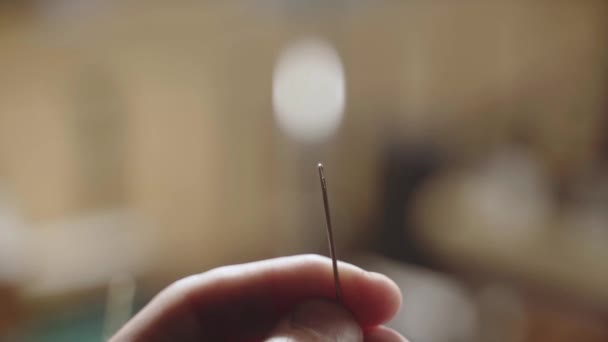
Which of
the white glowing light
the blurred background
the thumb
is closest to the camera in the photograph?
the thumb

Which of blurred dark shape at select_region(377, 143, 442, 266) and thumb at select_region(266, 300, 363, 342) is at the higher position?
thumb at select_region(266, 300, 363, 342)

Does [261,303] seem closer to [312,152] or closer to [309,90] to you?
[309,90]

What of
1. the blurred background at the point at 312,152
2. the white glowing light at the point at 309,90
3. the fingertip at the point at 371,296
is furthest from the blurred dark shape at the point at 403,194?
the fingertip at the point at 371,296

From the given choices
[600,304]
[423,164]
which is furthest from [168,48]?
[600,304]

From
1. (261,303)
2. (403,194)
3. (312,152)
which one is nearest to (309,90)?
(312,152)

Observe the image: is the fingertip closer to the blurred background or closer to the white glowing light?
the blurred background

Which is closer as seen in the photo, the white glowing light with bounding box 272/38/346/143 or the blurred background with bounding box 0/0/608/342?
the blurred background with bounding box 0/0/608/342

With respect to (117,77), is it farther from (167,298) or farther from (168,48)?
(167,298)

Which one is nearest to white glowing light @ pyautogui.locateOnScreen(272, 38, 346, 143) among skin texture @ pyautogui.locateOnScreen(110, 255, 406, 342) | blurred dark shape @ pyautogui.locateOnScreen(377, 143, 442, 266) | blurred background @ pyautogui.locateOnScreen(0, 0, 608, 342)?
blurred background @ pyautogui.locateOnScreen(0, 0, 608, 342)
